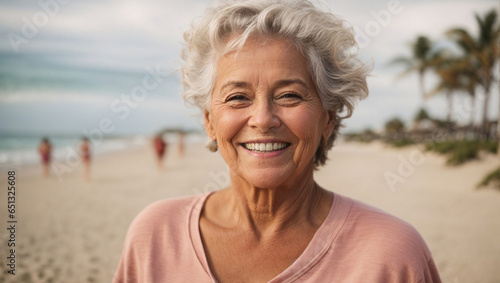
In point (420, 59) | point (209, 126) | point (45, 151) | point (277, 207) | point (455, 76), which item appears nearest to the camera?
point (277, 207)

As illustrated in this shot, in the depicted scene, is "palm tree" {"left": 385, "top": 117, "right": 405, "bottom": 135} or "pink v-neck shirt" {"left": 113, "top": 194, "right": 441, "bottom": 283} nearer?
"pink v-neck shirt" {"left": 113, "top": 194, "right": 441, "bottom": 283}

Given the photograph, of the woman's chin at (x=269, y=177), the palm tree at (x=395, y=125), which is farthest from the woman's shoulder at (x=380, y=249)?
the palm tree at (x=395, y=125)

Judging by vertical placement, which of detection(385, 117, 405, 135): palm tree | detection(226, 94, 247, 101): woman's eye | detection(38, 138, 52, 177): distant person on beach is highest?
detection(385, 117, 405, 135): palm tree

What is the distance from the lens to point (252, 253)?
1936 millimetres

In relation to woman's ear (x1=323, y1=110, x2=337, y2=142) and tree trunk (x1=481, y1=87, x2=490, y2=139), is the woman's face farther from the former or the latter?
tree trunk (x1=481, y1=87, x2=490, y2=139)

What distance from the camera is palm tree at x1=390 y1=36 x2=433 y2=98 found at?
35.1 metres

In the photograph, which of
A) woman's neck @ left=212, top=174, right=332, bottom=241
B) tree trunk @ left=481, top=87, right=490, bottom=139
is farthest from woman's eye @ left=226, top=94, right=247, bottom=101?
tree trunk @ left=481, top=87, right=490, bottom=139

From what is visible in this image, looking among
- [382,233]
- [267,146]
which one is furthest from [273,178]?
[382,233]

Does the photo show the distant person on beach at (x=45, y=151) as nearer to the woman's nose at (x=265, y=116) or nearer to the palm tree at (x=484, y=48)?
the woman's nose at (x=265, y=116)

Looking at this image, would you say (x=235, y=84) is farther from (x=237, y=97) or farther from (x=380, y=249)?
(x=380, y=249)

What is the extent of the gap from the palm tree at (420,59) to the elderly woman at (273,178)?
119 ft

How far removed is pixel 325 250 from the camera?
181cm

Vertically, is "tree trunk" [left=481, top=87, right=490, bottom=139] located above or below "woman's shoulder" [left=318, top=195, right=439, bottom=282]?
above

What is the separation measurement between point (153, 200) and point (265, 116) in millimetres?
11285
